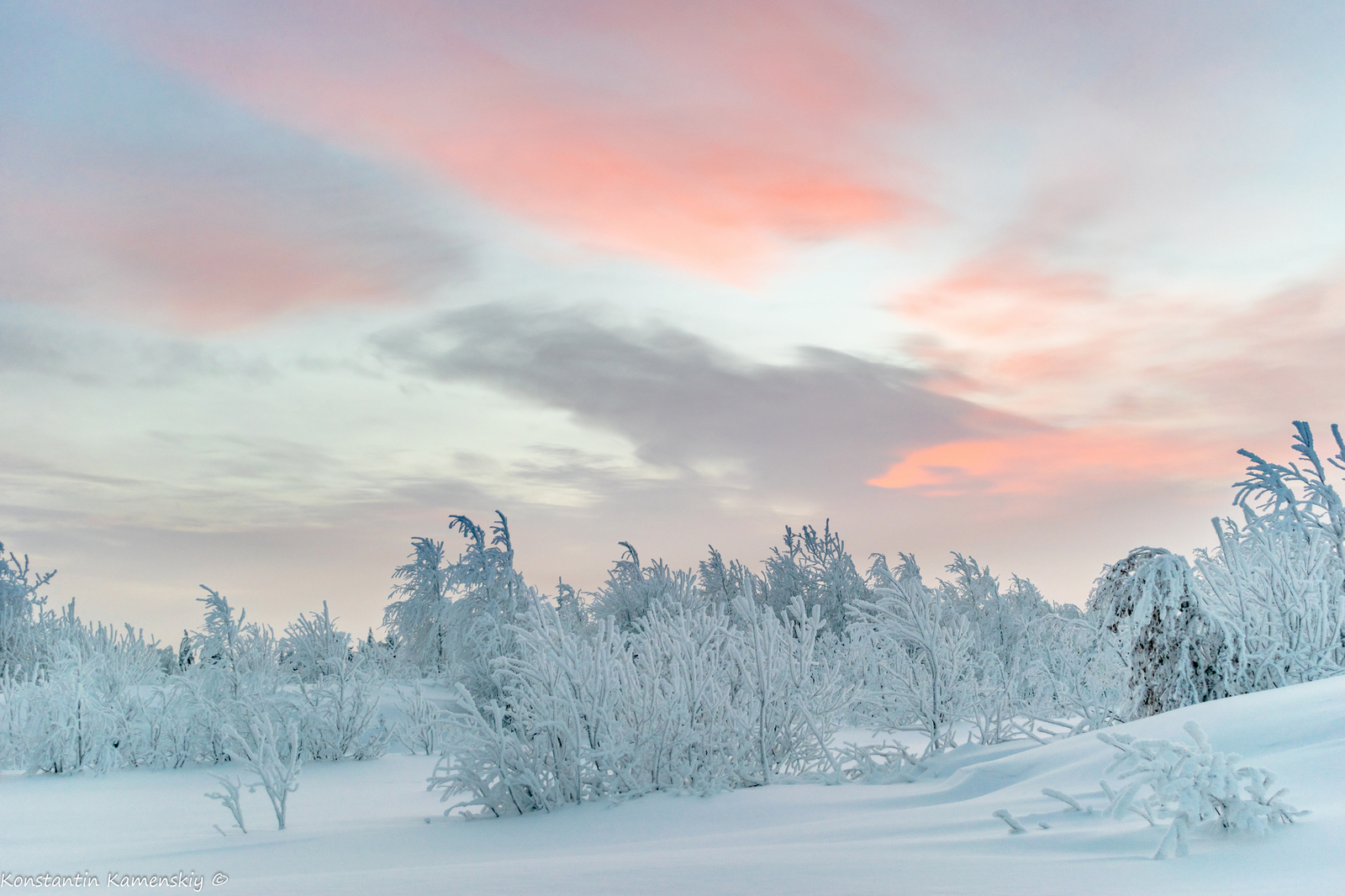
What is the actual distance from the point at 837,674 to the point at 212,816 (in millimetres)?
6480

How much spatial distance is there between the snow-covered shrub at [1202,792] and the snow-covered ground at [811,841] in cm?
9

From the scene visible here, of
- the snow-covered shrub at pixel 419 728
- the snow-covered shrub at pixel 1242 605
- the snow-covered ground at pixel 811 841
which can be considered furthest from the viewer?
the snow-covered shrub at pixel 419 728

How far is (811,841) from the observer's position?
15.7ft

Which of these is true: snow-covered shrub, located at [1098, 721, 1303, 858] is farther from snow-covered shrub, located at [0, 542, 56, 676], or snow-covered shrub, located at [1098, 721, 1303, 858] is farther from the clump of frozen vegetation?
snow-covered shrub, located at [0, 542, 56, 676]

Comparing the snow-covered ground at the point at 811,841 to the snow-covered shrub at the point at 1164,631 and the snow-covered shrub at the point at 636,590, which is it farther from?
the snow-covered shrub at the point at 636,590

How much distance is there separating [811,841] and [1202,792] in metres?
1.91

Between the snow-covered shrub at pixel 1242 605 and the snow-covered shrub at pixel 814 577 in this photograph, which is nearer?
the snow-covered shrub at pixel 1242 605

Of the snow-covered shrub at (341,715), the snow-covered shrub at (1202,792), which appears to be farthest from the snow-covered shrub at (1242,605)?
the snow-covered shrub at (341,715)

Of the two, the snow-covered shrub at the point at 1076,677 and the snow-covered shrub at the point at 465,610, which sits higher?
the snow-covered shrub at the point at 465,610

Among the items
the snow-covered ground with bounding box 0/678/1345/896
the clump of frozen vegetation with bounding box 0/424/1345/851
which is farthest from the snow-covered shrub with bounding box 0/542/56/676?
the snow-covered ground with bounding box 0/678/1345/896

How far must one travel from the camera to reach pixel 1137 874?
3.45 metres

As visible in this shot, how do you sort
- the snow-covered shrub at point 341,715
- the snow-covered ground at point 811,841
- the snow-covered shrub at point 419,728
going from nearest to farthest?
the snow-covered ground at point 811,841, the snow-covered shrub at point 341,715, the snow-covered shrub at point 419,728

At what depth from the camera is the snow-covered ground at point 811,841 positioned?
3.49 meters

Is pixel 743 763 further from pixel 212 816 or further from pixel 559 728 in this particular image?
pixel 212 816
